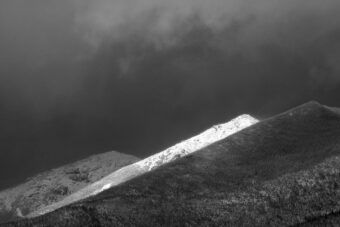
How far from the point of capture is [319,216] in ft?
168

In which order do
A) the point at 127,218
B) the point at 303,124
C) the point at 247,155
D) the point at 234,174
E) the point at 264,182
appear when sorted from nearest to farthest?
the point at 127,218
the point at 264,182
the point at 234,174
the point at 247,155
the point at 303,124

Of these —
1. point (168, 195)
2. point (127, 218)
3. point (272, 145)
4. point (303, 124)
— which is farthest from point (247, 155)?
point (127, 218)

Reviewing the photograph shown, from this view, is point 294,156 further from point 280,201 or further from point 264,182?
point 280,201

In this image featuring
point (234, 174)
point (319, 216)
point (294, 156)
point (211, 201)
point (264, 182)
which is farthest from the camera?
point (294, 156)

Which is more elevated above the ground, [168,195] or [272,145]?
[272,145]

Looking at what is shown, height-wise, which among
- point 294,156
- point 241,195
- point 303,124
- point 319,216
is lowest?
point 319,216

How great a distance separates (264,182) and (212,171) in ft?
45.1

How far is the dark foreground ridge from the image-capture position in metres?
53.9

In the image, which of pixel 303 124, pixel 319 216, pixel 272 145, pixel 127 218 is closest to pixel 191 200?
pixel 127 218

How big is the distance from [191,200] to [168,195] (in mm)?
4085

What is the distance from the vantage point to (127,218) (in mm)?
54844

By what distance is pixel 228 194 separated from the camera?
62312 mm

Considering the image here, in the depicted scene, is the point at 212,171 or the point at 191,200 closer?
the point at 191,200

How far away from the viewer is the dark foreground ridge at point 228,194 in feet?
177
